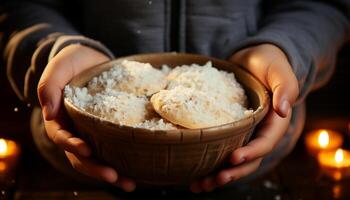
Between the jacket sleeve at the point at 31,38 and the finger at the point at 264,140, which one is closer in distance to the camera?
the finger at the point at 264,140

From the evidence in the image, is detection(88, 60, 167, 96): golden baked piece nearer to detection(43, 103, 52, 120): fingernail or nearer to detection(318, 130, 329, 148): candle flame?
detection(43, 103, 52, 120): fingernail

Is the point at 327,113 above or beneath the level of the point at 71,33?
beneath

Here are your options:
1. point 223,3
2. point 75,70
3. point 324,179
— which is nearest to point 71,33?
point 75,70

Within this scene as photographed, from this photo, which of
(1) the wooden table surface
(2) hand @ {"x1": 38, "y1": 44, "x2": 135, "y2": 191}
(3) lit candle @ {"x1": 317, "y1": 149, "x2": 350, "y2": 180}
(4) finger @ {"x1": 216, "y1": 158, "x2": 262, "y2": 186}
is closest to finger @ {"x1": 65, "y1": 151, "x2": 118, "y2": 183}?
(2) hand @ {"x1": 38, "y1": 44, "x2": 135, "y2": 191}

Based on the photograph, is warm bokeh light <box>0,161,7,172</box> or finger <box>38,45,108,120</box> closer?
Answer: finger <box>38,45,108,120</box>

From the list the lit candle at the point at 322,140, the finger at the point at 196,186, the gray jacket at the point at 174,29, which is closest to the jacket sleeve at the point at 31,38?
the gray jacket at the point at 174,29

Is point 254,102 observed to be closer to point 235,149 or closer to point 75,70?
point 235,149

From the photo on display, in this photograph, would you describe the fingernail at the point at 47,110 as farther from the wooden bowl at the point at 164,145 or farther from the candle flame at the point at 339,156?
the candle flame at the point at 339,156
